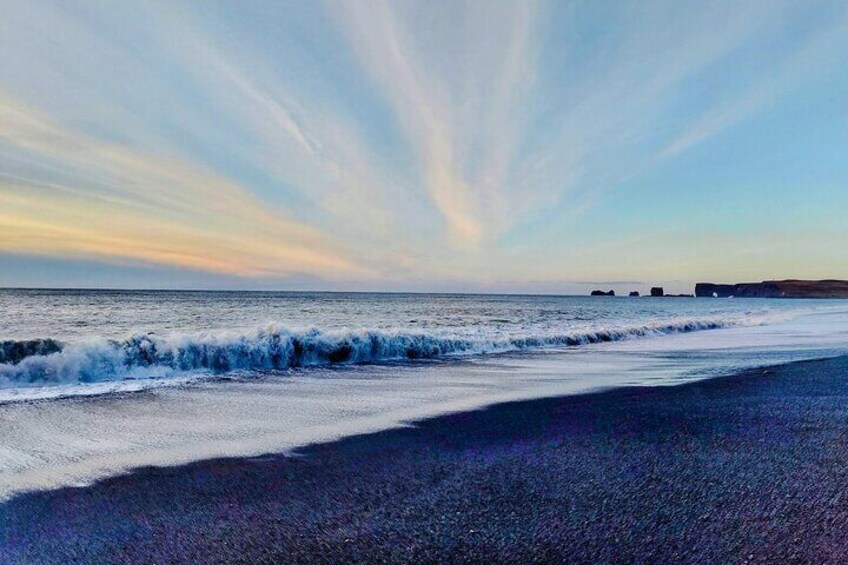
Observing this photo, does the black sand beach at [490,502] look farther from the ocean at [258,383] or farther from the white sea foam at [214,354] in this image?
the white sea foam at [214,354]

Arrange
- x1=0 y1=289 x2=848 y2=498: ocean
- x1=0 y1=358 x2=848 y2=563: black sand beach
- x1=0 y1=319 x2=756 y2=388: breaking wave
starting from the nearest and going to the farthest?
x1=0 y1=358 x2=848 y2=563: black sand beach → x1=0 y1=289 x2=848 y2=498: ocean → x1=0 y1=319 x2=756 y2=388: breaking wave

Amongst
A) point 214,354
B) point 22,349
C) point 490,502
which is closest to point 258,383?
point 214,354

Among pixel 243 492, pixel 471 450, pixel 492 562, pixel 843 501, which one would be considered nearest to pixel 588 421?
pixel 471 450

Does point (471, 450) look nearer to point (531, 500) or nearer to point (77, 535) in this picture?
point (531, 500)

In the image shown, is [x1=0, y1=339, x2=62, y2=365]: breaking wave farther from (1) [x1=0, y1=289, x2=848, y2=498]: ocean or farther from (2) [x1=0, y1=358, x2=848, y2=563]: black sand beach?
(2) [x1=0, y1=358, x2=848, y2=563]: black sand beach

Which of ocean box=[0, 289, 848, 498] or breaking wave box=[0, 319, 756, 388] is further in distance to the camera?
breaking wave box=[0, 319, 756, 388]

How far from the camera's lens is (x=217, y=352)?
11.3 m

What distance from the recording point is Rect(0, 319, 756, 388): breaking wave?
9.13 meters

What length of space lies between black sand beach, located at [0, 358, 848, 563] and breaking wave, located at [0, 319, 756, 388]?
6849 mm

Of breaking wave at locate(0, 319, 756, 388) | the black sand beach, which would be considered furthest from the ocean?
the black sand beach

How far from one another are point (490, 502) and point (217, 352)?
973 centimetres

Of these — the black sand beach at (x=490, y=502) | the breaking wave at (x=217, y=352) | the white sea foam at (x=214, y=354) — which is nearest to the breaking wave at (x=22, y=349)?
the breaking wave at (x=217, y=352)

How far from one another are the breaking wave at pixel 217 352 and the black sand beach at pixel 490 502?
6849mm

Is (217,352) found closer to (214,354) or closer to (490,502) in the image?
(214,354)
